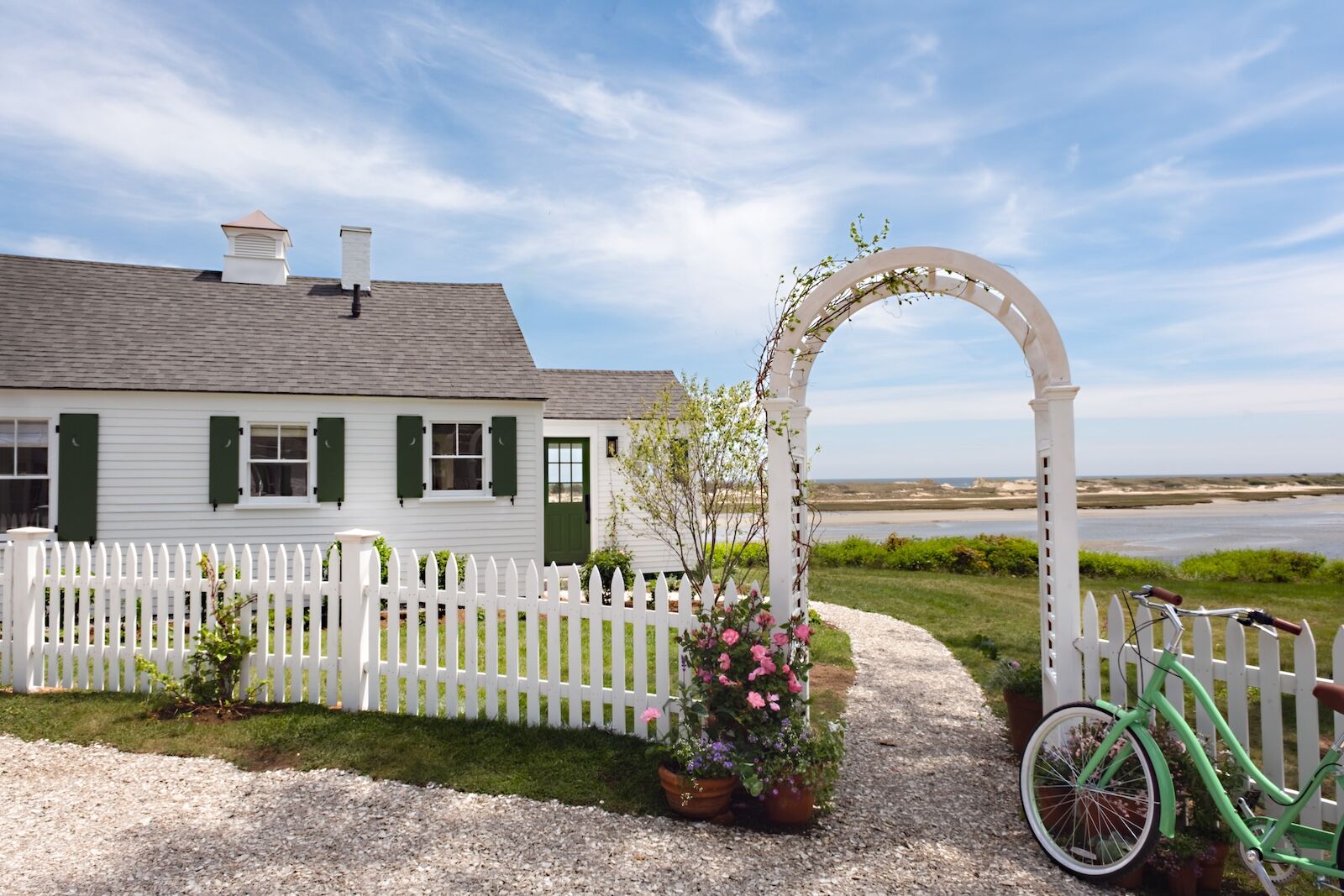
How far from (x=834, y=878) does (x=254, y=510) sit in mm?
9551

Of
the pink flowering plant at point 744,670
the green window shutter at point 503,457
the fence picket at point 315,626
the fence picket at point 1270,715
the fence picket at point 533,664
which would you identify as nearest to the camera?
the fence picket at point 1270,715

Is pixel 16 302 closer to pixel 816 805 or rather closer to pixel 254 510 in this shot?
pixel 254 510

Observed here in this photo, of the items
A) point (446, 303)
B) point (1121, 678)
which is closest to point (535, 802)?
point (1121, 678)

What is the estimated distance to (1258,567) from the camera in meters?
11.9

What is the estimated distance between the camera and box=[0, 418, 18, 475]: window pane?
9398mm

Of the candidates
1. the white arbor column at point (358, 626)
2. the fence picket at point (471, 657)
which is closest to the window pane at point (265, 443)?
the white arbor column at point (358, 626)

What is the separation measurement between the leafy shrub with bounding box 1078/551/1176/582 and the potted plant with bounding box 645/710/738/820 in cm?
1098

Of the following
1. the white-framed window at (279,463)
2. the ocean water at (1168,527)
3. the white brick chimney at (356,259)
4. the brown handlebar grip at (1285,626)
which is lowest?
the ocean water at (1168,527)

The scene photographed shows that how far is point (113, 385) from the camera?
958 centimetres

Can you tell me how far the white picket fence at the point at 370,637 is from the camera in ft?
14.7

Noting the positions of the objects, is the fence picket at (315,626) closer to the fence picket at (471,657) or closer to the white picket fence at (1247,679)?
the fence picket at (471,657)

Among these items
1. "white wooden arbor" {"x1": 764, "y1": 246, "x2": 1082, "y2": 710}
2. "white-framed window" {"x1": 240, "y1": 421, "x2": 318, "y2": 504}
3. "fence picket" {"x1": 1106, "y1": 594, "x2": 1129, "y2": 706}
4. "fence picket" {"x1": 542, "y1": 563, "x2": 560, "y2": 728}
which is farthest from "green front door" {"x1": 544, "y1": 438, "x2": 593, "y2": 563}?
"fence picket" {"x1": 1106, "y1": 594, "x2": 1129, "y2": 706}

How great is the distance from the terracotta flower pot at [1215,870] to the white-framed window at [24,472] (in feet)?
39.5

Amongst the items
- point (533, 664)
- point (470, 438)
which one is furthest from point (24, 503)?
point (533, 664)
